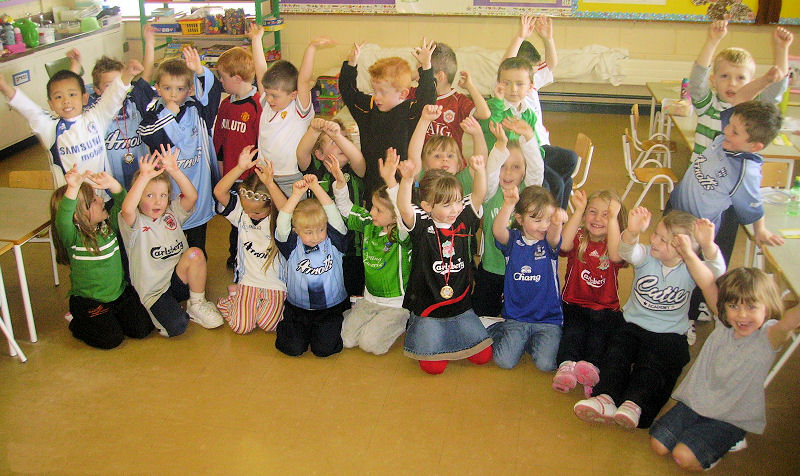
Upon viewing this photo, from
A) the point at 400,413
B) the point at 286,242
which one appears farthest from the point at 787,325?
the point at 286,242

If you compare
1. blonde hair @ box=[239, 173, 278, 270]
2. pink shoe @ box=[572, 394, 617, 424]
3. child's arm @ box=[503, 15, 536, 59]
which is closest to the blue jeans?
pink shoe @ box=[572, 394, 617, 424]

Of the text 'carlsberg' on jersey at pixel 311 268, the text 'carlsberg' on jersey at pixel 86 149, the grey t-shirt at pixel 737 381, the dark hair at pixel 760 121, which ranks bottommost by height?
the grey t-shirt at pixel 737 381

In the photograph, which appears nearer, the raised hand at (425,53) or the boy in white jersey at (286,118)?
the raised hand at (425,53)

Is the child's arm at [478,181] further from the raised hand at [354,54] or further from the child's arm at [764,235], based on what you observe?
the child's arm at [764,235]

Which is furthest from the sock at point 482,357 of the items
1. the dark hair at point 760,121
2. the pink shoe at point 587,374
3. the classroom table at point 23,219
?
the classroom table at point 23,219

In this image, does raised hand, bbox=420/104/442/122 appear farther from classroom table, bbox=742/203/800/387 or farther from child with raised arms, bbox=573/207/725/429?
classroom table, bbox=742/203/800/387

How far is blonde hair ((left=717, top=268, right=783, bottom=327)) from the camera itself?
2.80 metres

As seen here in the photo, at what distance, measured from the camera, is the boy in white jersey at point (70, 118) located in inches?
153

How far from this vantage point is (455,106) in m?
4.20

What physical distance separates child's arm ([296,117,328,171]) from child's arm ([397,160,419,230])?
0.63 metres

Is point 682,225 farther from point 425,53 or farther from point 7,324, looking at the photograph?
point 7,324

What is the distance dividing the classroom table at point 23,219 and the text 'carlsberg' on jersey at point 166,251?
1.77 ft

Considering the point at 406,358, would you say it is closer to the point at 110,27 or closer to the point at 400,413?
the point at 400,413

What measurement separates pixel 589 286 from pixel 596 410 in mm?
717
